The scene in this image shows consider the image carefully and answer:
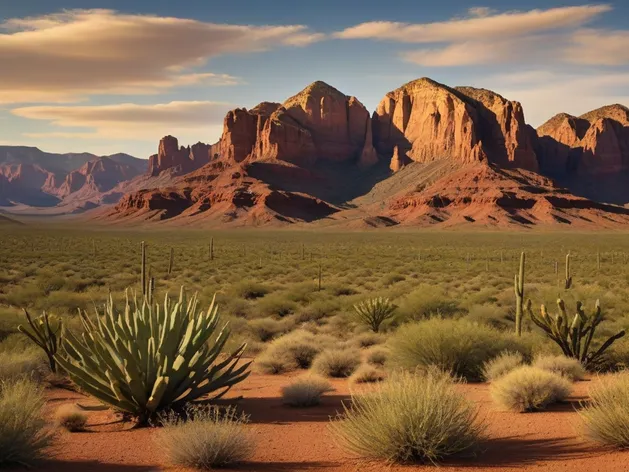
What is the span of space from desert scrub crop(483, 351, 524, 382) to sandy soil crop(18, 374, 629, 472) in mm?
1464

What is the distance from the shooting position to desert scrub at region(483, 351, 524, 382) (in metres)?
9.42

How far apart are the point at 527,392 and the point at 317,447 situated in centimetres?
271

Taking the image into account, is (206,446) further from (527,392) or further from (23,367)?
(23,367)

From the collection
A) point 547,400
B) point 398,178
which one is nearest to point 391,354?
point 547,400

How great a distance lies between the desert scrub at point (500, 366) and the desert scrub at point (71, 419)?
5.32 meters

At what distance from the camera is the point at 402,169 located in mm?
162000

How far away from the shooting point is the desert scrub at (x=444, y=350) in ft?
32.5

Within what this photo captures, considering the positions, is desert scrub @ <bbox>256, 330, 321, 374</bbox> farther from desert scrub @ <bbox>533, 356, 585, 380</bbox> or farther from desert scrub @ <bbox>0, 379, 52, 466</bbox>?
desert scrub @ <bbox>0, 379, 52, 466</bbox>

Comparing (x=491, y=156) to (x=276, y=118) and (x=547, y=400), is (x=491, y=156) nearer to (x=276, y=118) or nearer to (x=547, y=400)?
(x=276, y=118)

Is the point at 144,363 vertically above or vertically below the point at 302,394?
above

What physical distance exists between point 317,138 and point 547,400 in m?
174

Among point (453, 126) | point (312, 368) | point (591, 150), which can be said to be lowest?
point (312, 368)

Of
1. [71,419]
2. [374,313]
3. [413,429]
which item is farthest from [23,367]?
[374,313]

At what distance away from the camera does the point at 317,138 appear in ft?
589
